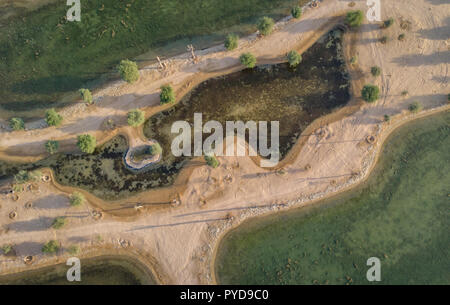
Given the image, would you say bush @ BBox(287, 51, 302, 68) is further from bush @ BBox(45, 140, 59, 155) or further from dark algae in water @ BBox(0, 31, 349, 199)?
bush @ BBox(45, 140, 59, 155)

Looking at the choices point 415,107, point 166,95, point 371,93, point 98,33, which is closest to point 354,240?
point 371,93

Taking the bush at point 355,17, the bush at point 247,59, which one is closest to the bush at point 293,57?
the bush at point 247,59

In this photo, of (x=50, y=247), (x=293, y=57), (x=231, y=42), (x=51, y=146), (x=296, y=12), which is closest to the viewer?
(x=50, y=247)

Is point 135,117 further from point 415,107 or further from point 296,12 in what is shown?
point 415,107

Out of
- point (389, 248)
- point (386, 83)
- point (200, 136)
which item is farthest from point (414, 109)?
point (200, 136)

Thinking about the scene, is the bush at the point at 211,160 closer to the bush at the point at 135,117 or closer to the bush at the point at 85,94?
the bush at the point at 135,117

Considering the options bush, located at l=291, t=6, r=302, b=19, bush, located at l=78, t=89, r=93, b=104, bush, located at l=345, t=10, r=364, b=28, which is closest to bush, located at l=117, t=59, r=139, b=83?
bush, located at l=78, t=89, r=93, b=104

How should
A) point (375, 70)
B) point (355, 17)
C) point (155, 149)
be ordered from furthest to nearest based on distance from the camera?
point (375, 70) < point (355, 17) < point (155, 149)

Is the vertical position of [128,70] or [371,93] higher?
[128,70]
